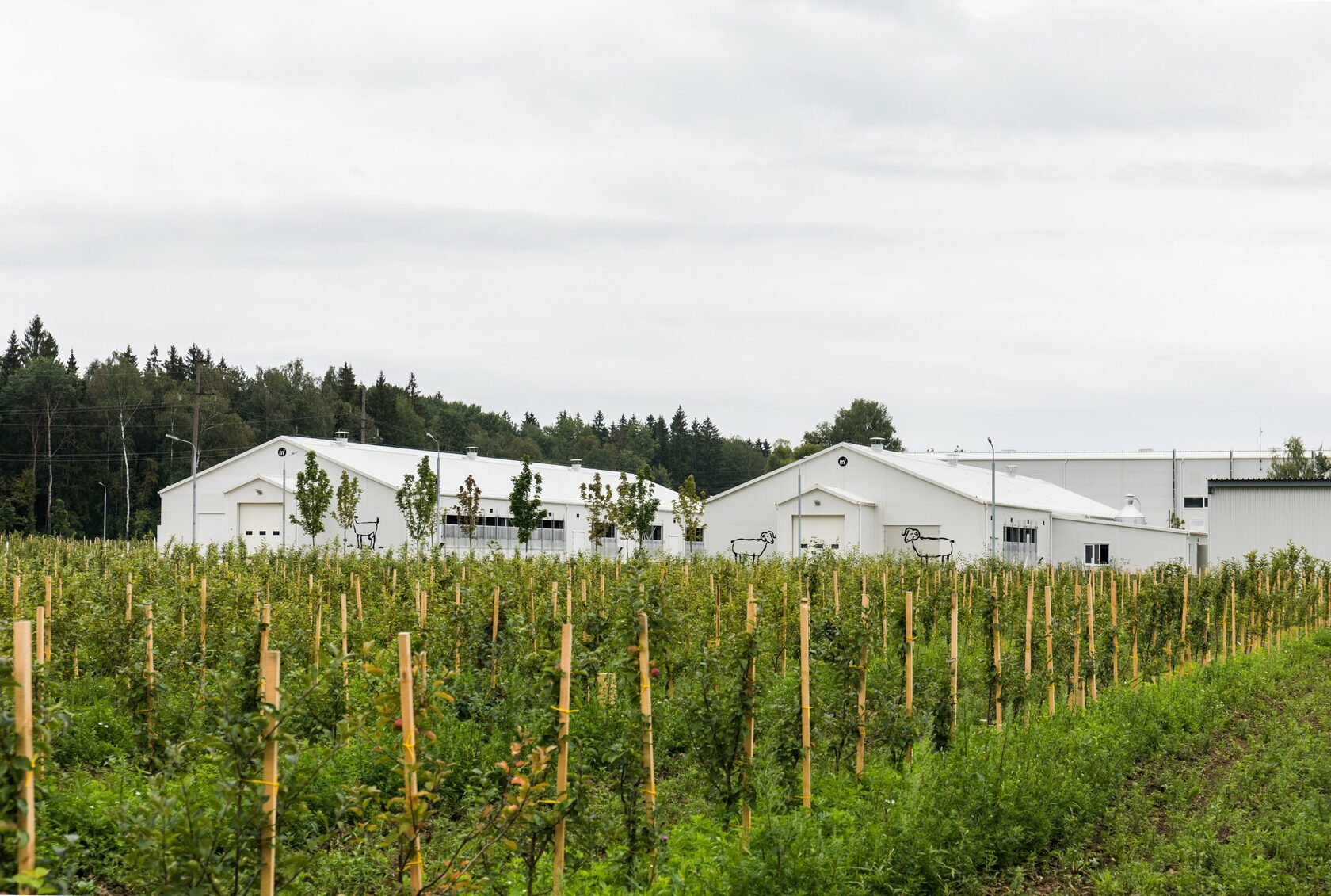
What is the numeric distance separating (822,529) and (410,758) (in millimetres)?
45090

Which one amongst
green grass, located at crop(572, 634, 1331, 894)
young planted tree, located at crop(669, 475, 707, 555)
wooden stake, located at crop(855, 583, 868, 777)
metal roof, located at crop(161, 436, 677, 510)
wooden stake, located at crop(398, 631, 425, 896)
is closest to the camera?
wooden stake, located at crop(398, 631, 425, 896)

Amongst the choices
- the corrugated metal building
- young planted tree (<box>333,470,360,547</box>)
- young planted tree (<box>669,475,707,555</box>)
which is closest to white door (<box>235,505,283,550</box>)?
young planted tree (<box>333,470,360,547</box>)

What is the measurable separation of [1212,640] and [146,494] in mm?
71068

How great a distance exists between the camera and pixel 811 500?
50.1 meters

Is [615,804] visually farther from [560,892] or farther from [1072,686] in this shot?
[1072,686]

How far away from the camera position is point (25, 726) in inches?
168

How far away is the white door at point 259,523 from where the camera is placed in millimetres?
51469

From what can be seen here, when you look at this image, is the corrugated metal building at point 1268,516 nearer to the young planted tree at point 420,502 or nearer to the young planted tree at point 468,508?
the young planted tree at point 468,508

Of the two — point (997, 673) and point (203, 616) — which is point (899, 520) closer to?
point (997, 673)

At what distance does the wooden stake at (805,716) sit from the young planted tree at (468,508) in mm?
38988

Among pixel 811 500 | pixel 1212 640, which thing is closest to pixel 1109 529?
pixel 811 500

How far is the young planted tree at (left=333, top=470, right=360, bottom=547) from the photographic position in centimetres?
4772

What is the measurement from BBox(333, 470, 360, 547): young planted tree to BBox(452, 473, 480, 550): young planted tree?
4381 millimetres

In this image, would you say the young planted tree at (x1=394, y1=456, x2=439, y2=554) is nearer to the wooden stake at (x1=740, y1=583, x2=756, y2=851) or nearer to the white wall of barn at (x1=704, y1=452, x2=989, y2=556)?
the white wall of barn at (x1=704, y1=452, x2=989, y2=556)
